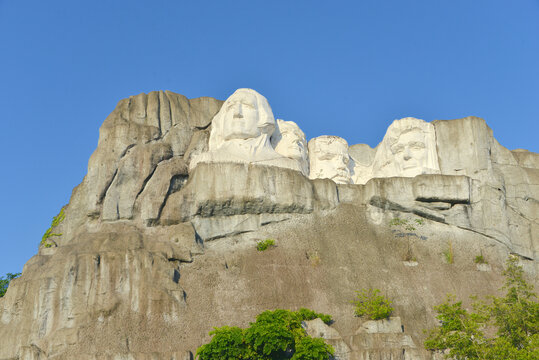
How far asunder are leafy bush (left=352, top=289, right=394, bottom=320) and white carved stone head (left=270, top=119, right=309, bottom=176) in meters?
7.13

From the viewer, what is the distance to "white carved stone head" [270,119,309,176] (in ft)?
123

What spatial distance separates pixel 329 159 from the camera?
39656 mm

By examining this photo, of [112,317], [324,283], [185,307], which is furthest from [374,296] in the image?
[112,317]

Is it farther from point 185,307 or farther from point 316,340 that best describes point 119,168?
point 316,340

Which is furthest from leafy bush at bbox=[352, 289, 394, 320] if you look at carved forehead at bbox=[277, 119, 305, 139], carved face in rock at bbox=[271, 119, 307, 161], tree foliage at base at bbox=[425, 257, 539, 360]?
carved forehead at bbox=[277, 119, 305, 139]

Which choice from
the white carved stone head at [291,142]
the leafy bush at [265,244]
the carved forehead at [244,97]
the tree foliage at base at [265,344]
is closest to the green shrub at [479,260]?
the white carved stone head at [291,142]

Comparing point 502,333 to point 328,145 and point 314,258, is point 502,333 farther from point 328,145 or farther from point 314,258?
point 328,145

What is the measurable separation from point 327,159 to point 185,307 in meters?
12.1

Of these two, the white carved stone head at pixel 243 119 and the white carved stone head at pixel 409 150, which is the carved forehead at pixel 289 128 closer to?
the white carved stone head at pixel 243 119

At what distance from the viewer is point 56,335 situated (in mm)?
29656

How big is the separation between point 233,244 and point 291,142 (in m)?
6.52

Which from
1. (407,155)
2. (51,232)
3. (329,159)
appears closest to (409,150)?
(407,155)

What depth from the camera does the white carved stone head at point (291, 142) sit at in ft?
123

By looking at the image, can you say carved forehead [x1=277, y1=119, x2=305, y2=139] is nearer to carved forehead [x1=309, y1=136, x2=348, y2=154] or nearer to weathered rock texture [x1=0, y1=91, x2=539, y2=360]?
carved forehead [x1=309, y1=136, x2=348, y2=154]
